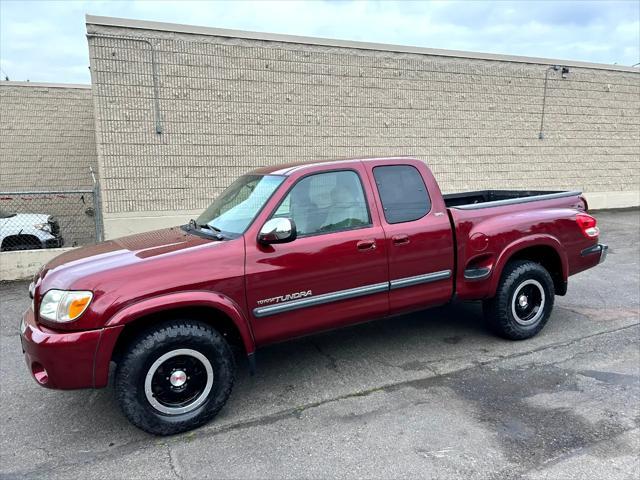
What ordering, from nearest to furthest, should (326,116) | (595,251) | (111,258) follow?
(111,258) → (595,251) → (326,116)

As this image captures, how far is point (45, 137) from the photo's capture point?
13.2m

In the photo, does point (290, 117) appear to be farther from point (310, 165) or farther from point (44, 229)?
point (310, 165)

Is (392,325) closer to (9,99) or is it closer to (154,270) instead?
(154,270)

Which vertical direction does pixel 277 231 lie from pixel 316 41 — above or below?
below

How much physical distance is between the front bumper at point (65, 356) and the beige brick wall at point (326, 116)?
640 cm

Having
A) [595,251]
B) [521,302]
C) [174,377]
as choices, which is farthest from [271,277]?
[595,251]

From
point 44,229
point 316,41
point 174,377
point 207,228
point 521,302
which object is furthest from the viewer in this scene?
point 316,41

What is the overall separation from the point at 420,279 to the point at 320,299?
3.34 ft

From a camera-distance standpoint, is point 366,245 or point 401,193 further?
point 401,193

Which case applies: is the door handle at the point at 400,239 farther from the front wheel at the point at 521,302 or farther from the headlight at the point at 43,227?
the headlight at the point at 43,227

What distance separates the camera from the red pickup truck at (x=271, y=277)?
3109mm

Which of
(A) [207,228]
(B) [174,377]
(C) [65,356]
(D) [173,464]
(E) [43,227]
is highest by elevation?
(A) [207,228]

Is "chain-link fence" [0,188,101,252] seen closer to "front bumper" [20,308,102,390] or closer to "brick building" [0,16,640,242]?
"brick building" [0,16,640,242]

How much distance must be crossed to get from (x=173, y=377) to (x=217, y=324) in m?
0.50
